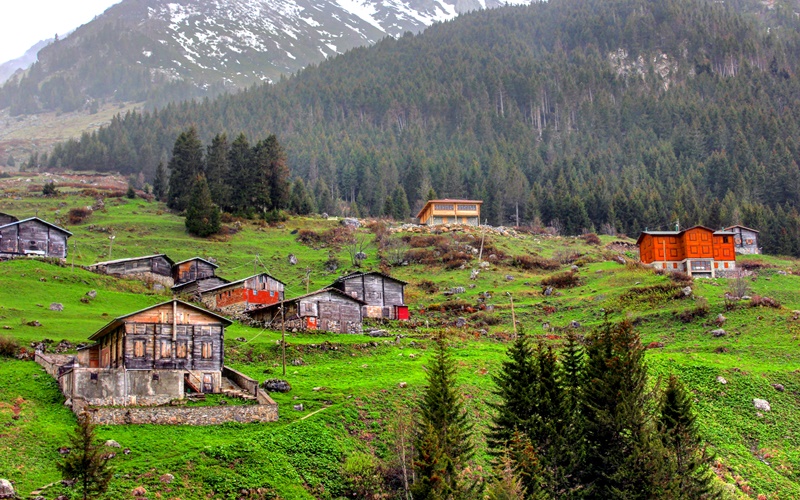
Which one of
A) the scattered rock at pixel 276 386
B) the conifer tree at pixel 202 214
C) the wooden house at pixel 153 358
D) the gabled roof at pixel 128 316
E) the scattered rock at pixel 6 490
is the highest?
the conifer tree at pixel 202 214

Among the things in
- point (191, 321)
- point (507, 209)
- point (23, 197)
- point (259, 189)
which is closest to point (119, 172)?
point (23, 197)

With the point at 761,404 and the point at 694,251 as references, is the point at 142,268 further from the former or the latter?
the point at 694,251

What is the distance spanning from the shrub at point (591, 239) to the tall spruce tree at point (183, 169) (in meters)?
60.8

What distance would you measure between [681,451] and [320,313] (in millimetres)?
35794

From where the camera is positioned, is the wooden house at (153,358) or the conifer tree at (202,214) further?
the conifer tree at (202,214)

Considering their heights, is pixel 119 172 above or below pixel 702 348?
above

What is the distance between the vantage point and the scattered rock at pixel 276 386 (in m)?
44.4

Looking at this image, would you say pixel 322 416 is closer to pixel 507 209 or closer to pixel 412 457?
pixel 412 457

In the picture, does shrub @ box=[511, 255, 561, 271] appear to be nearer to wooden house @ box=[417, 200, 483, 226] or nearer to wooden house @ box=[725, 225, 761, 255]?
→ wooden house @ box=[417, 200, 483, 226]

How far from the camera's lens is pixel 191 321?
44906 millimetres

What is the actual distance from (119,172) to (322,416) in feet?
510

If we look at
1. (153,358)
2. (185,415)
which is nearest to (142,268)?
(153,358)

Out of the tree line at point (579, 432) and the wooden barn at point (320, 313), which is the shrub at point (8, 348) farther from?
the tree line at point (579, 432)

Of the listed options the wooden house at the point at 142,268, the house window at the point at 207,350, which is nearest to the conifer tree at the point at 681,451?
the house window at the point at 207,350
